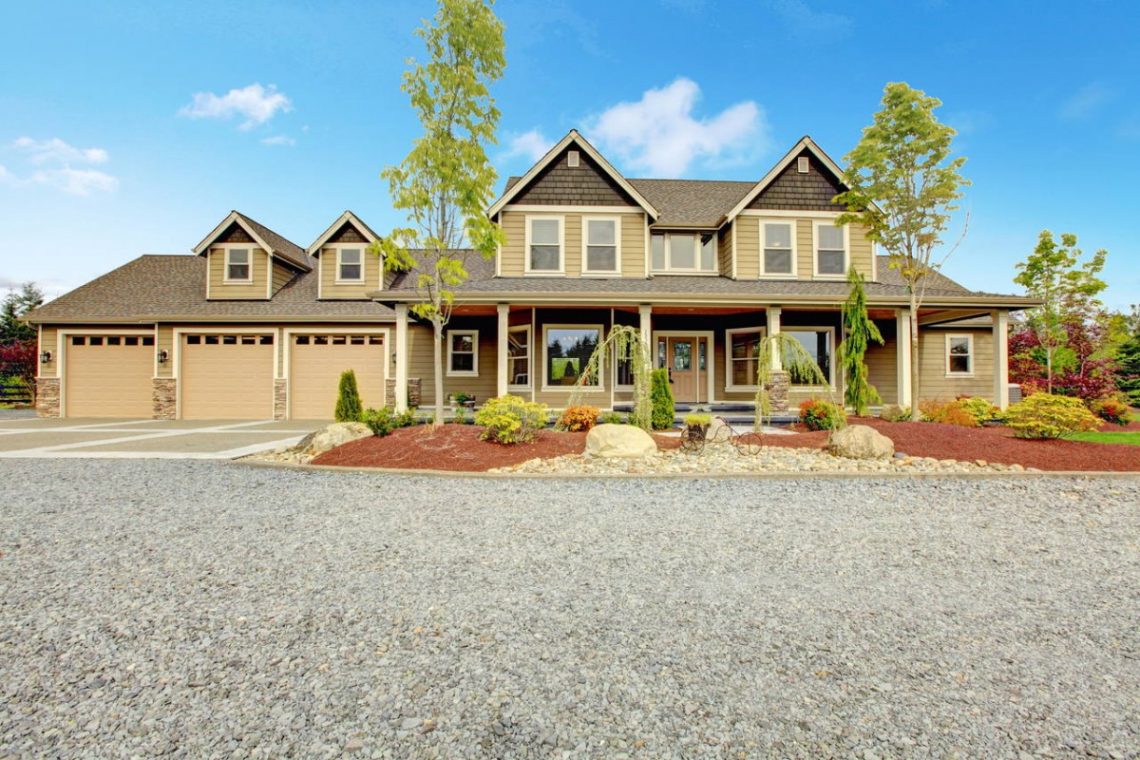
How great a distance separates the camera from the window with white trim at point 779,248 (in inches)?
559

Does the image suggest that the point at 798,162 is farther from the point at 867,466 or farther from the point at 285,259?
the point at 285,259

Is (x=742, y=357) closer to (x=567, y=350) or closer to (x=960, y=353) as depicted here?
(x=567, y=350)

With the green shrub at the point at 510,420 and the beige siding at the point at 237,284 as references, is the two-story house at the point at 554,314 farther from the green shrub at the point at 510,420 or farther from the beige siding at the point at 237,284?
the green shrub at the point at 510,420

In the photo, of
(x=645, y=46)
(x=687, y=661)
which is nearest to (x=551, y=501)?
(x=687, y=661)

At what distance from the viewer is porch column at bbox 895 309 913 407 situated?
477 inches

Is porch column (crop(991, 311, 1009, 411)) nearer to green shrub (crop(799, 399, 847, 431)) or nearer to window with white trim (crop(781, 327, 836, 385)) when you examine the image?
window with white trim (crop(781, 327, 836, 385))

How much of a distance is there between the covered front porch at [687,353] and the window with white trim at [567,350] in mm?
28

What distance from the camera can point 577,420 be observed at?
991cm

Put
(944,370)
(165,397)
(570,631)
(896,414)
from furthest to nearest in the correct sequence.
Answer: (944,370) < (165,397) < (896,414) < (570,631)

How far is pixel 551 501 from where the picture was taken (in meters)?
5.30

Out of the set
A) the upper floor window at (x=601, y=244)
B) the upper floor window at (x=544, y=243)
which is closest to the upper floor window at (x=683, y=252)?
the upper floor window at (x=601, y=244)

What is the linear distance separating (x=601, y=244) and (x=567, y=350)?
328 cm

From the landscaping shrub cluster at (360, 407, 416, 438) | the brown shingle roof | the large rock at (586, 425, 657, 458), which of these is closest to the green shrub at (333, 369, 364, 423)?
the landscaping shrub cluster at (360, 407, 416, 438)

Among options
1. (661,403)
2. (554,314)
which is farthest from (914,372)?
(554,314)
